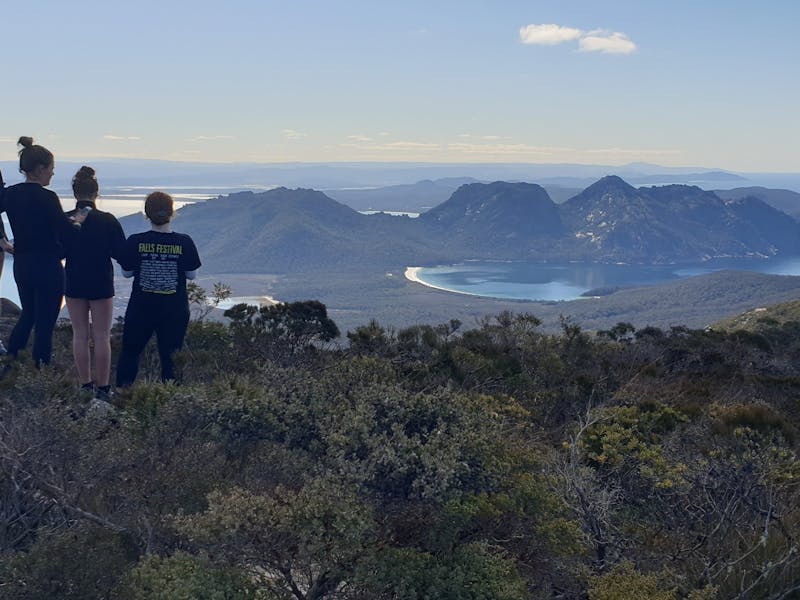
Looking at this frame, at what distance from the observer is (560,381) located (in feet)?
31.1

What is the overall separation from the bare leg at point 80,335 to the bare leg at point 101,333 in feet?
0.26

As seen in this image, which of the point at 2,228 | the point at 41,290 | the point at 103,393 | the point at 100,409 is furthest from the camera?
the point at 2,228

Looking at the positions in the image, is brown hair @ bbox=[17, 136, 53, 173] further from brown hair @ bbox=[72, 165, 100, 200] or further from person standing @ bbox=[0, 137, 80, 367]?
brown hair @ bbox=[72, 165, 100, 200]

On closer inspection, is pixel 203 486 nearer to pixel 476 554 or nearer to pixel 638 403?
pixel 476 554

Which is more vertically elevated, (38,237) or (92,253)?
(38,237)

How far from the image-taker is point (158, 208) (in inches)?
242

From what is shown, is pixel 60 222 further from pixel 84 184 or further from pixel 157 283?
pixel 157 283

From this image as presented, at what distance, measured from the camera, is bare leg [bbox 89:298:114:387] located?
6.32m

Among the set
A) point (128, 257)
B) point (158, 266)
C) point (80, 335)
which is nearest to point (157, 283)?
point (158, 266)

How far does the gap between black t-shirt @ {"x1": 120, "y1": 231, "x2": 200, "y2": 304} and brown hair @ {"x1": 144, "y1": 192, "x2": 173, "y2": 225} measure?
139mm

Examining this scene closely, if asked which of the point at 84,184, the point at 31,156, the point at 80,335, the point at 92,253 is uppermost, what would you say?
the point at 31,156

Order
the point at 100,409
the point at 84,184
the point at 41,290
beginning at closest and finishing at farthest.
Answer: the point at 100,409 < the point at 84,184 < the point at 41,290

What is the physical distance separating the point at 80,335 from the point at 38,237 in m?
1.10

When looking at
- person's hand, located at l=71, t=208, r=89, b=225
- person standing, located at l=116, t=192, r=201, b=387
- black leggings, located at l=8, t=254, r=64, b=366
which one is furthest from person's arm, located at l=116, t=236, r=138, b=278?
black leggings, located at l=8, t=254, r=64, b=366
